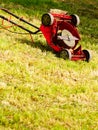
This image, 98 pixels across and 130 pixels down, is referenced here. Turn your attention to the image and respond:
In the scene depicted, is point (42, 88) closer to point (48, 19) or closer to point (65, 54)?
point (65, 54)

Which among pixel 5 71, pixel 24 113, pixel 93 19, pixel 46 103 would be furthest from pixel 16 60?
pixel 93 19

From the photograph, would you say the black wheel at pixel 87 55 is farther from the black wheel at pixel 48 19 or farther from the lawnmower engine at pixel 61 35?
the black wheel at pixel 48 19

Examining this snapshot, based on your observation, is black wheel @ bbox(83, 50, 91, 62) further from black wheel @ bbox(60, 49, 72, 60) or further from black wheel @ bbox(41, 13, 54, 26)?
black wheel @ bbox(41, 13, 54, 26)

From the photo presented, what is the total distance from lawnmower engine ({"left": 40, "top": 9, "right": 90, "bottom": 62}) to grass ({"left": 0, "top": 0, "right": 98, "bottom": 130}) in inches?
11.7

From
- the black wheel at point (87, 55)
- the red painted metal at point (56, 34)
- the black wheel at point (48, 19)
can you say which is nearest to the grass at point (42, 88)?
the black wheel at point (87, 55)

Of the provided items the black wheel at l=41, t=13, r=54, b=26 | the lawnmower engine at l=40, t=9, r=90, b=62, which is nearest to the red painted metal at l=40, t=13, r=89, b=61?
the lawnmower engine at l=40, t=9, r=90, b=62

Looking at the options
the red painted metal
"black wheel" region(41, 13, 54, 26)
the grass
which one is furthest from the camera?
the red painted metal

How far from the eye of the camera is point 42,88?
35.9ft

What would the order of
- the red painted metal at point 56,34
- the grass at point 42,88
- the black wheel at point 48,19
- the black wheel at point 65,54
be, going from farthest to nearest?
the red painted metal at point 56,34 → the black wheel at point 48,19 → the black wheel at point 65,54 → the grass at point 42,88

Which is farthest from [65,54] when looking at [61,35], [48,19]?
[48,19]

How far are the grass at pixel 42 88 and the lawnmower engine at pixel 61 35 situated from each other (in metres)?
0.30

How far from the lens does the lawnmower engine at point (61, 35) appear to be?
47.2ft

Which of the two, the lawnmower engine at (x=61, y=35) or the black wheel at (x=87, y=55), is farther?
the black wheel at (x=87, y=55)

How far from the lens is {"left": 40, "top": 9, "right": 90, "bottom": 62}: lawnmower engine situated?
14.4 metres
